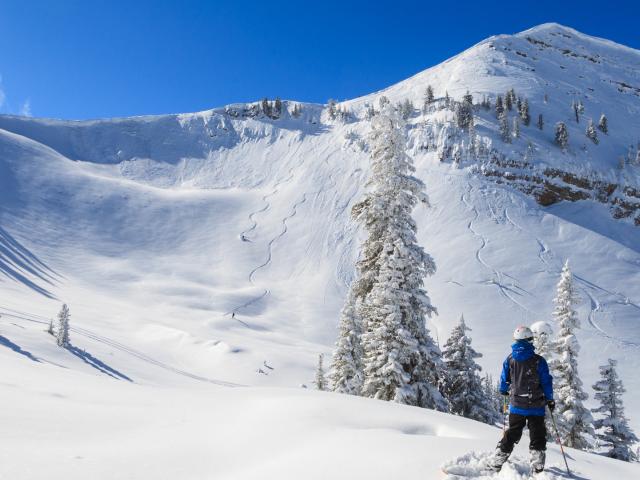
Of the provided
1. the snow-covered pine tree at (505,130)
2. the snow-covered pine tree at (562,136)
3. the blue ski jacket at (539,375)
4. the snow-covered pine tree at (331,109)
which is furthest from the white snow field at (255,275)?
the snow-covered pine tree at (331,109)

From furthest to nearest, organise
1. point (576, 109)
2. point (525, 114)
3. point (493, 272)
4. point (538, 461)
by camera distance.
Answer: point (576, 109) → point (525, 114) → point (493, 272) → point (538, 461)

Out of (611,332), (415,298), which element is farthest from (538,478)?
(611,332)

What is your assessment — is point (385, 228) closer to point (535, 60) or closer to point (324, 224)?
point (324, 224)

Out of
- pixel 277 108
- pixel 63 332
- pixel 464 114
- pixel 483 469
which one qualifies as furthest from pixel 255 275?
pixel 277 108

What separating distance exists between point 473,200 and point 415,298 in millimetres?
60136

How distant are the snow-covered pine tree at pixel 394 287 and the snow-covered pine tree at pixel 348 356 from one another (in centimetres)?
459

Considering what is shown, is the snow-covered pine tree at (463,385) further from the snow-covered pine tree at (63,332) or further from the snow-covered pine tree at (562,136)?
the snow-covered pine tree at (562,136)

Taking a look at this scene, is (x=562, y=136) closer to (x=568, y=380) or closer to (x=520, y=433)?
(x=568, y=380)

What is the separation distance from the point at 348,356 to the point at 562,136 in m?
89.7

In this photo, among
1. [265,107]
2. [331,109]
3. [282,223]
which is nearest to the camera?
[282,223]

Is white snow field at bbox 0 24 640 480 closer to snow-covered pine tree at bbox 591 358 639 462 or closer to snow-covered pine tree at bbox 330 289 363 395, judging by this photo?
snow-covered pine tree at bbox 330 289 363 395

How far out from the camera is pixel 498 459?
5.83 metres

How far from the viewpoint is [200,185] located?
316 feet

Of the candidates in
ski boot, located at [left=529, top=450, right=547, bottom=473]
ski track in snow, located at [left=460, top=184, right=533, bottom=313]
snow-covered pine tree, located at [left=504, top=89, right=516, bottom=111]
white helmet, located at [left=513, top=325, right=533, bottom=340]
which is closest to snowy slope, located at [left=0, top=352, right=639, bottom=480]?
ski boot, located at [left=529, top=450, right=547, bottom=473]
